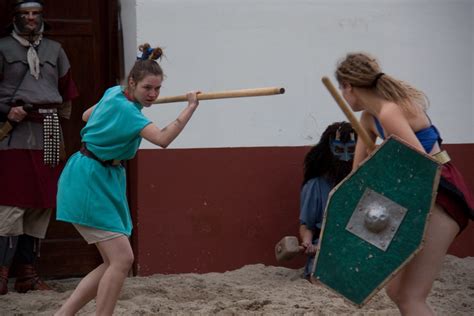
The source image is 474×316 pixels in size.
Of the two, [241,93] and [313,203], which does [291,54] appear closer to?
[313,203]

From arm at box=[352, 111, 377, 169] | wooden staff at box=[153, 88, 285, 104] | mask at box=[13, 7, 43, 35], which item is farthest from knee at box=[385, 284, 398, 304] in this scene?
mask at box=[13, 7, 43, 35]

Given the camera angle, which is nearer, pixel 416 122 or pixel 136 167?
pixel 416 122

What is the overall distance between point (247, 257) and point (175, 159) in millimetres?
785

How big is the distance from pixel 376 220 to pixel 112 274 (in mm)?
1286

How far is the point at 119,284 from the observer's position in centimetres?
455

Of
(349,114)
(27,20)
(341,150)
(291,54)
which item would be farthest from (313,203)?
(349,114)

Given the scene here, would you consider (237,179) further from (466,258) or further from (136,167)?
(466,258)

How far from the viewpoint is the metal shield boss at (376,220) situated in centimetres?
392

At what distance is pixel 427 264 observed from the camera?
4012 mm

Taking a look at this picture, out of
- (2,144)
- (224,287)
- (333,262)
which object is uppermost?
(2,144)

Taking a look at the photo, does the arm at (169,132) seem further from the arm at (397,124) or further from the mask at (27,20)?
the mask at (27,20)

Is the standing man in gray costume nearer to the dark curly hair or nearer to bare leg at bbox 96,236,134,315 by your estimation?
bare leg at bbox 96,236,134,315

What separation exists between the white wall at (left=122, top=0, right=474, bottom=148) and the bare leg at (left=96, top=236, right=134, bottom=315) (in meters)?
1.58

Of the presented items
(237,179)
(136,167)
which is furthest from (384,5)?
(136,167)
